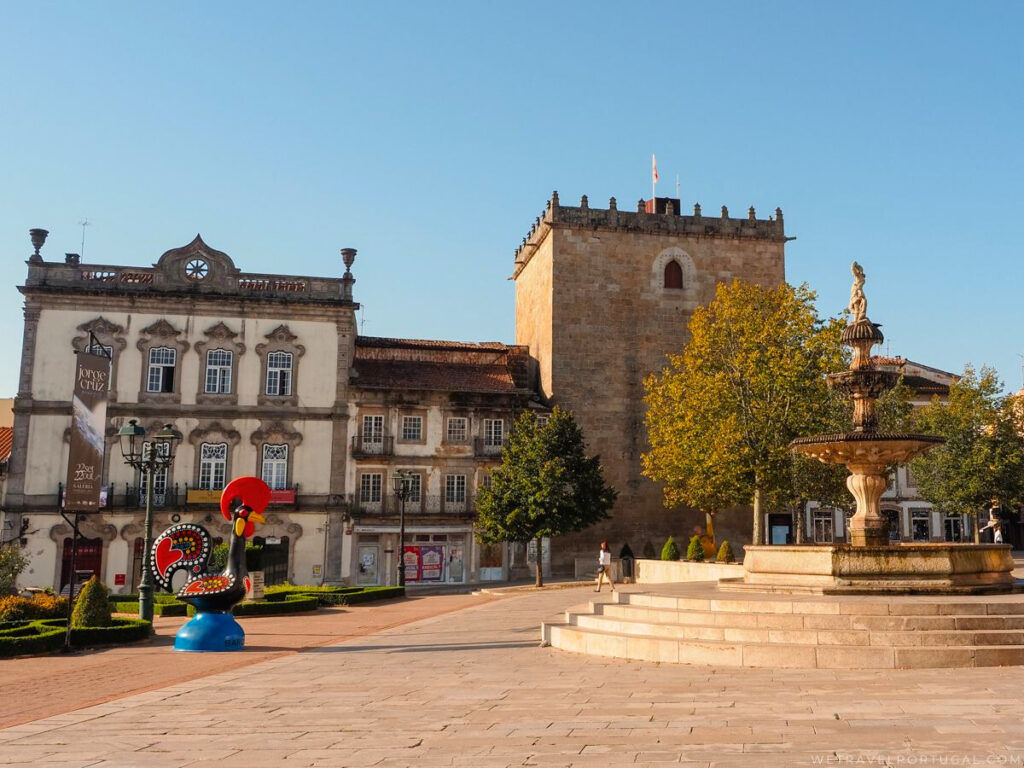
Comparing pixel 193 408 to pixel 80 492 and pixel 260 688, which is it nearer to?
pixel 80 492

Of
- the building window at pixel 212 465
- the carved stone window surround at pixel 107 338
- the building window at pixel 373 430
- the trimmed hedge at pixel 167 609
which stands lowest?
the trimmed hedge at pixel 167 609

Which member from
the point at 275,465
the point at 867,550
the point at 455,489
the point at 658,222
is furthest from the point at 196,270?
the point at 867,550

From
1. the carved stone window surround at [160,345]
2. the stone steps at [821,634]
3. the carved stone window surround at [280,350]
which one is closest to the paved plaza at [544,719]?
the stone steps at [821,634]

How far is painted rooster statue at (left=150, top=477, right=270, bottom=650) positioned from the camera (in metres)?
15.8

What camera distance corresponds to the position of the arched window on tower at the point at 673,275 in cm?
4406

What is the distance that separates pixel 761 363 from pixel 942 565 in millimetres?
18064

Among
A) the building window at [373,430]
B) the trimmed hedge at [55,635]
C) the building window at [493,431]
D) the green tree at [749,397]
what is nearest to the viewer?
the trimmed hedge at [55,635]

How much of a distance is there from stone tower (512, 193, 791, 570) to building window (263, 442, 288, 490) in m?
12.0

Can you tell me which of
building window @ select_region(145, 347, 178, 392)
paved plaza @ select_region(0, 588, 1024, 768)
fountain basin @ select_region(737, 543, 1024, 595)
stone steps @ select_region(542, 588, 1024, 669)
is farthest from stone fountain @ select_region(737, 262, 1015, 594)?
building window @ select_region(145, 347, 178, 392)

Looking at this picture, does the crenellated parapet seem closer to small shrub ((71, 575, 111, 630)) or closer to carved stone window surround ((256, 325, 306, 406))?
carved stone window surround ((256, 325, 306, 406))

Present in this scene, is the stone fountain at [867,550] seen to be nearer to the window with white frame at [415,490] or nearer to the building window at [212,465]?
the window with white frame at [415,490]

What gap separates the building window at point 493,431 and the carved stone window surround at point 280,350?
27.0 feet

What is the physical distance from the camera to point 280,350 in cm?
3922

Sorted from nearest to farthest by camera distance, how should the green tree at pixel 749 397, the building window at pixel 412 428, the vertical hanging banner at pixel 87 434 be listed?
1. the vertical hanging banner at pixel 87 434
2. the green tree at pixel 749 397
3. the building window at pixel 412 428
